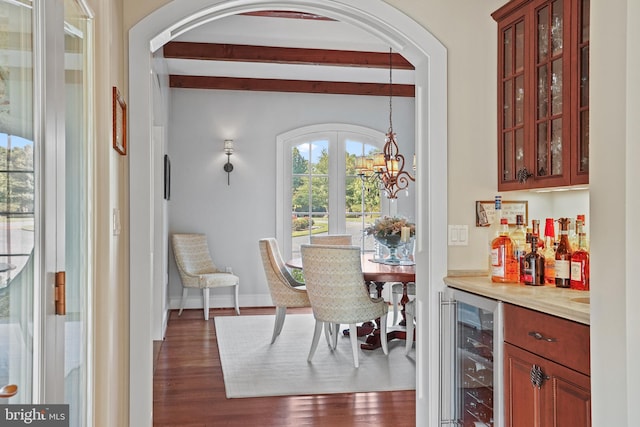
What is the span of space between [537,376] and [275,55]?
441 cm

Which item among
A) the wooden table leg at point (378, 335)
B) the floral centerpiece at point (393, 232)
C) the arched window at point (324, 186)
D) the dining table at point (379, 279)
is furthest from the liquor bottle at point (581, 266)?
the arched window at point (324, 186)

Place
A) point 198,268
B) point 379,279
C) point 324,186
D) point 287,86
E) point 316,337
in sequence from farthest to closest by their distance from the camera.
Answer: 1. point 324,186
2. point 287,86
3. point 198,268
4. point 316,337
5. point 379,279

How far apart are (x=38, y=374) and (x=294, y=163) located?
628cm

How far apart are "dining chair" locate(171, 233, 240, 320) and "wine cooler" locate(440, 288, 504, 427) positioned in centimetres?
419

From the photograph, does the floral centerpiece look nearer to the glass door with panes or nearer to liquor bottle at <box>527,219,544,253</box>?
liquor bottle at <box>527,219,544,253</box>

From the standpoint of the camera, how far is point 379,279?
452 centimetres

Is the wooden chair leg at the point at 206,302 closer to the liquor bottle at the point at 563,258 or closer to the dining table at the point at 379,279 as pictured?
the dining table at the point at 379,279

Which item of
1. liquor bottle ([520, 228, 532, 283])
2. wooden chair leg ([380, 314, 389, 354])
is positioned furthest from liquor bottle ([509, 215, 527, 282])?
wooden chair leg ([380, 314, 389, 354])

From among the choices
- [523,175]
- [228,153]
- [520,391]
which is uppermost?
[228,153]

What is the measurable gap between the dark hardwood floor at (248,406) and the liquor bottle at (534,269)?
4.15 ft

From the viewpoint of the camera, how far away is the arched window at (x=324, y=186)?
7.53m

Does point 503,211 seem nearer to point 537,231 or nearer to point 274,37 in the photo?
point 537,231

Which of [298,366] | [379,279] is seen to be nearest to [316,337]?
[298,366]

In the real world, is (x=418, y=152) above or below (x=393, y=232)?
above
